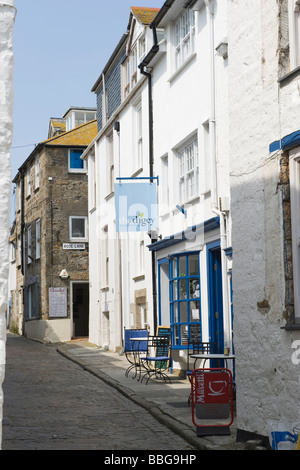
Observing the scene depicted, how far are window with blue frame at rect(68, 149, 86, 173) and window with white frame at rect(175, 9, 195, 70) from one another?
1465 cm

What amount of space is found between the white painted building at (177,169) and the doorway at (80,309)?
360 inches

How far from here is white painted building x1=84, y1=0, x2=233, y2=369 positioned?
46.6ft

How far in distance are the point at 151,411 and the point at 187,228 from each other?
5.17 metres

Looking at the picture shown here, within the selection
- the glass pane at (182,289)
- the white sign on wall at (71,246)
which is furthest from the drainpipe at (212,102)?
the white sign on wall at (71,246)

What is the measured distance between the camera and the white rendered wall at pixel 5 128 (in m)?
4.30

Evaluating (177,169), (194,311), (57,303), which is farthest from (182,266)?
(57,303)

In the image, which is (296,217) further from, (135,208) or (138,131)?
(138,131)

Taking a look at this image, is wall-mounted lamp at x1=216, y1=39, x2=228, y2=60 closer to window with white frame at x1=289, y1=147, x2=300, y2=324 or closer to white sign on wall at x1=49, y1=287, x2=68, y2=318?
window with white frame at x1=289, y1=147, x2=300, y2=324

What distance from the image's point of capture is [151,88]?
1902 centimetres

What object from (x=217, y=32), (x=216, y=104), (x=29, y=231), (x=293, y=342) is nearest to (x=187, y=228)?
(x=216, y=104)

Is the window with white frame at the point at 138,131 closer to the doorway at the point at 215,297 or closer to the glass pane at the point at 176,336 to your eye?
the glass pane at the point at 176,336

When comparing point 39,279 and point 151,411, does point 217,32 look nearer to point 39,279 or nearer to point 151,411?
point 151,411

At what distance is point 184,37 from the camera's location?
16.5 metres

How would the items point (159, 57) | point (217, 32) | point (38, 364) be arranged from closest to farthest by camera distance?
point (217, 32) < point (159, 57) < point (38, 364)
